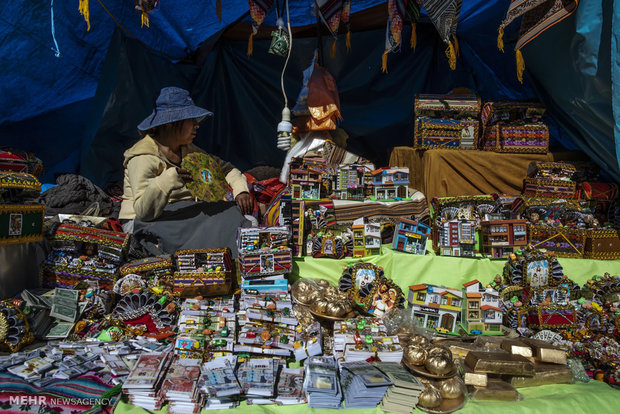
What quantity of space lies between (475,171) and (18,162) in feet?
13.1

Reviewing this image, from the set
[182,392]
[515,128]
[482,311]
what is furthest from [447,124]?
[182,392]

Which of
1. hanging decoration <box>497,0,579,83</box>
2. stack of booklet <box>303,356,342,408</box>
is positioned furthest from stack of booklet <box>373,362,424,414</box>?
hanging decoration <box>497,0,579,83</box>

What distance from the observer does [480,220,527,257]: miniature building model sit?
348cm

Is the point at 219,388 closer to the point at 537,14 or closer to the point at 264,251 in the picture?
the point at 264,251

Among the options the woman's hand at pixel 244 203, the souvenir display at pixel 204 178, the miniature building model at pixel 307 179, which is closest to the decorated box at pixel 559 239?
the miniature building model at pixel 307 179

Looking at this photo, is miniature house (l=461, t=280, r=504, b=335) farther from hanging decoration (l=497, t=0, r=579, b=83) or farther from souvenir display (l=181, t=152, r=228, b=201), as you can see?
souvenir display (l=181, t=152, r=228, b=201)

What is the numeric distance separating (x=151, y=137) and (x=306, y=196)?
1.53 metres

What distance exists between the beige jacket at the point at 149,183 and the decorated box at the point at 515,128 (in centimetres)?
310

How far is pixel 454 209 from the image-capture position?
3.65 m

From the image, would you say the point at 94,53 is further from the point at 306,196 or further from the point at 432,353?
the point at 432,353

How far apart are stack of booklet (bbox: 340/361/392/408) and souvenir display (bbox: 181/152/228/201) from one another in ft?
6.80

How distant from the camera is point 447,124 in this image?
443cm

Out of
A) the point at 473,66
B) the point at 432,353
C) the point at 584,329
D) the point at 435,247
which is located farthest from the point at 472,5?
the point at 432,353

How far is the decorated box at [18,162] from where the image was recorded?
3066mm
